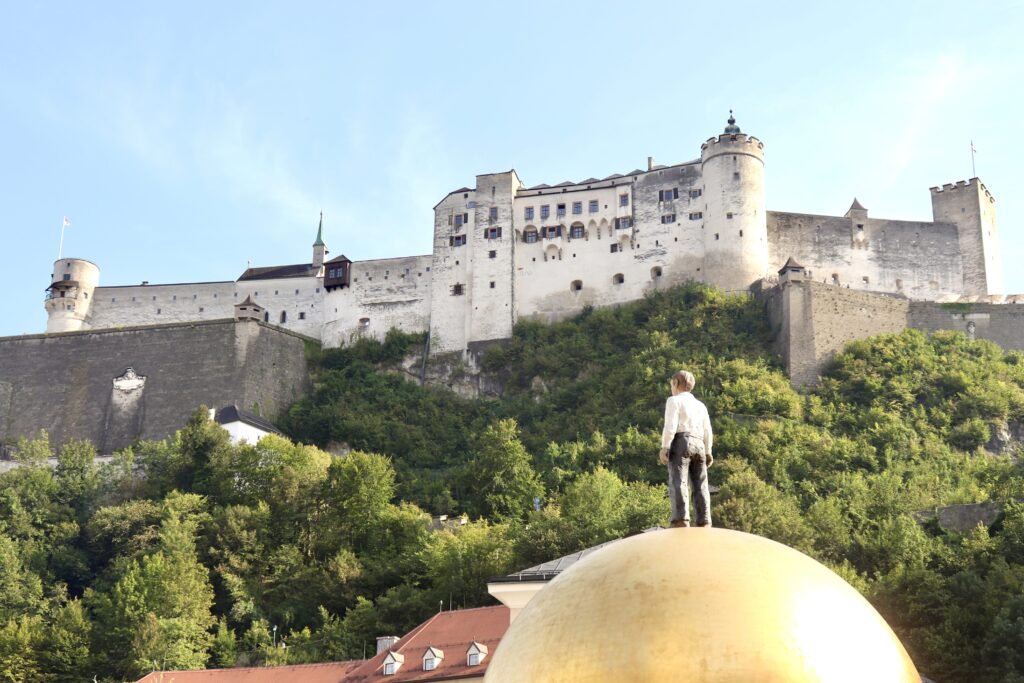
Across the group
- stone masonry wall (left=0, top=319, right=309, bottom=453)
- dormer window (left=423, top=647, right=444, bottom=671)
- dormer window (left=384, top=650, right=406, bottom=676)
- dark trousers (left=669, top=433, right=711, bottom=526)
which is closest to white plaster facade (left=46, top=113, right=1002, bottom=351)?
stone masonry wall (left=0, top=319, right=309, bottom=453)

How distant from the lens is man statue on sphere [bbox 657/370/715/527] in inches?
225

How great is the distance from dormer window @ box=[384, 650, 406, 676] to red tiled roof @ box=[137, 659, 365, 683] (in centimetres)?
181

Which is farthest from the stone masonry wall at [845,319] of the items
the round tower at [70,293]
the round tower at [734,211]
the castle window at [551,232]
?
the round tower at [70,293]

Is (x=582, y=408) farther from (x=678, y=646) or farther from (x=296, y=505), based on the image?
(x=678, y=646)

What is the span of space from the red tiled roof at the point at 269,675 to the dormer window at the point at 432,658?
3.11 meters

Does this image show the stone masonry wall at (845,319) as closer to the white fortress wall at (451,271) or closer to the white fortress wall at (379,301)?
the white fortress wall at (451,271)

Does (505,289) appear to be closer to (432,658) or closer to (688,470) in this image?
(432,658)

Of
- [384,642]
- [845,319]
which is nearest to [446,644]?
[384,642]

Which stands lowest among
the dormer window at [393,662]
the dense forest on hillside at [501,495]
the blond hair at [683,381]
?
the dormer window at [393,662]

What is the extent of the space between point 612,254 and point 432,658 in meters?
41.1

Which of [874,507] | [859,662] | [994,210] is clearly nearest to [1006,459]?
[874,507]

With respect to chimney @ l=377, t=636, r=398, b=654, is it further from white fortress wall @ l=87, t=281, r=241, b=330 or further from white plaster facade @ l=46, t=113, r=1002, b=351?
white fortress wall @ l=87, t=281, r=241, b=330

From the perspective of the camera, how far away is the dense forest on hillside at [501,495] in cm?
4303

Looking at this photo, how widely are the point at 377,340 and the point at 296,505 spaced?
1780cm
